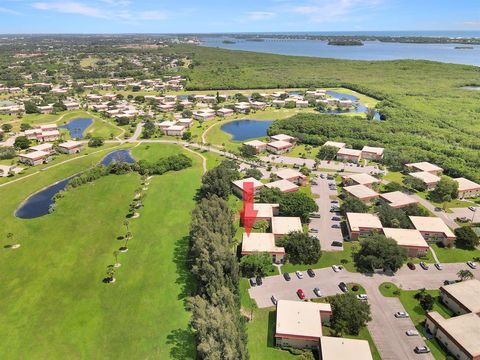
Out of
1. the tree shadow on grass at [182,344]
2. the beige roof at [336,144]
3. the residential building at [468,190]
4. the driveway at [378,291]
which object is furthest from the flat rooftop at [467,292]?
the beige roof at [336,144]

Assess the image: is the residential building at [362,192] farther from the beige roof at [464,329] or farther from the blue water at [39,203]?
the blue water at [39,203]

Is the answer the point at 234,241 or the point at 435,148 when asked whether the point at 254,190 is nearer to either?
the point at 234,241

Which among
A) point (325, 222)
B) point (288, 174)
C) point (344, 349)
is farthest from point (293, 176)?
point (344, 349)

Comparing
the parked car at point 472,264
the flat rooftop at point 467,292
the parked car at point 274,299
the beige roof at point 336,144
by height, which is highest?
the beige roof at point 336,144

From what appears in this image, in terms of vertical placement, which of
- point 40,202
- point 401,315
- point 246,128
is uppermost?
point 246,128

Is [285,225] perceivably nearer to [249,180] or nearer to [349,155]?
[249,180]

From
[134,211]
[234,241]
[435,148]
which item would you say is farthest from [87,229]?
[435,148]
